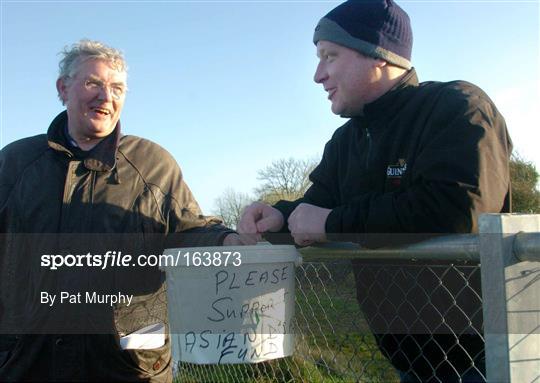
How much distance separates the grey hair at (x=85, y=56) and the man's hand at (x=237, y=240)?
1.07m

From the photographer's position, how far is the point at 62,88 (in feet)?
9.41

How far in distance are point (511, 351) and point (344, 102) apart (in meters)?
1.06

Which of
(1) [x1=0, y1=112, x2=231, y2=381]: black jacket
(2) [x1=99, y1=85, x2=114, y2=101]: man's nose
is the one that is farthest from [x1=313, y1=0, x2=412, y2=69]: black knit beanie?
(2) [x1=99, y1=85, x2=114, y2=101]: man's nose

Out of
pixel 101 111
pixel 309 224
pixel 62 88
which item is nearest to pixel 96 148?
pixel 101 111

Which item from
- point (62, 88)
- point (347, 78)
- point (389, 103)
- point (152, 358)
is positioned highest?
point (62, 88)

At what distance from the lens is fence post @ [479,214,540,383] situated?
1321 mm

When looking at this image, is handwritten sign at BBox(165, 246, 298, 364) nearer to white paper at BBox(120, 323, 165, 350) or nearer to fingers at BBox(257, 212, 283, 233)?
fingers at BBox(257, 212, 283, 233)

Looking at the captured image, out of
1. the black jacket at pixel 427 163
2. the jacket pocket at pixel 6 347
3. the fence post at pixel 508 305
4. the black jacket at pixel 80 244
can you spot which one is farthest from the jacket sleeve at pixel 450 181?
the jacket pocket at pixel 6 347

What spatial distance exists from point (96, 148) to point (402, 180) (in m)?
1.60

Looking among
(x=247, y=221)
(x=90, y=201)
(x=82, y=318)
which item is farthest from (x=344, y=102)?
(x=82, y=318)

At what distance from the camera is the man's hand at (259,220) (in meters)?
2.10

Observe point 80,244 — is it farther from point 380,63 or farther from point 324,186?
point 380,63

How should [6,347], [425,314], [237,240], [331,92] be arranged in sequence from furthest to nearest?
1. [6,347]
2. [237,240]
3. [331,92]
4. [425,314]

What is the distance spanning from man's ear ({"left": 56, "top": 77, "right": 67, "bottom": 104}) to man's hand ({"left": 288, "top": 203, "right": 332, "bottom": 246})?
1.62 metres
